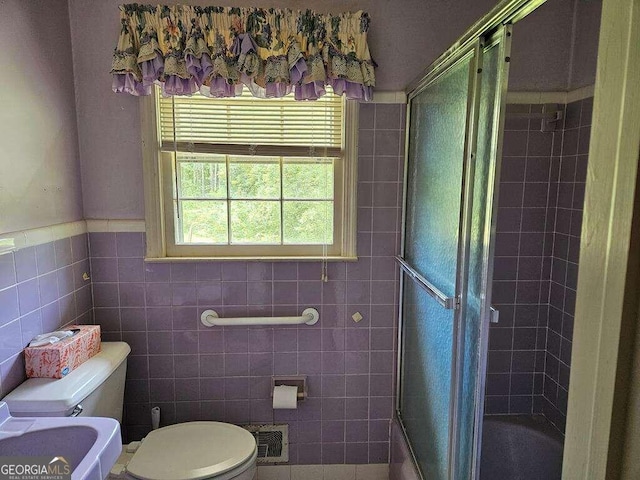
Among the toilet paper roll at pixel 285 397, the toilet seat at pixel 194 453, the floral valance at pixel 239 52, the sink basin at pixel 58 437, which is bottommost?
the toilet seat at pixel 194 453

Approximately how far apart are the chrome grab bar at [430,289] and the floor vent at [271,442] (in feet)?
3.33

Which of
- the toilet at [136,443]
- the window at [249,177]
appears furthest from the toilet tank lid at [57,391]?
the window at [249,177]

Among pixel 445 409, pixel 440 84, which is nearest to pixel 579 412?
pixel 445 409

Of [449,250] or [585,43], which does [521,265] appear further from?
[585,43]

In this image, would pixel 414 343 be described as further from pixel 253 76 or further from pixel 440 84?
pixel 253 76

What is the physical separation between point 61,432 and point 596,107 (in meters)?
1.51

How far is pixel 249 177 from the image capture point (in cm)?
196

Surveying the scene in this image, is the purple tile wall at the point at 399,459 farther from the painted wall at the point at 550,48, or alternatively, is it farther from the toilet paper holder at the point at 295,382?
the painted wall at the point at 550,48

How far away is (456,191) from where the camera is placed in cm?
127

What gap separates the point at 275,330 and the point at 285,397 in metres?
0.31

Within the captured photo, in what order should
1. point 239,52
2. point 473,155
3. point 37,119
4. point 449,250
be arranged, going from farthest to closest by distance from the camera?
point 239,52
point 37,119
point 449,250
point 473,155

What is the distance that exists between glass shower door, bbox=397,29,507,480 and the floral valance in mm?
373

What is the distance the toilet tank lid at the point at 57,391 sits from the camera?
4.34 ft

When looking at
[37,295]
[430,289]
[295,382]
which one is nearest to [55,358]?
[37,295]
